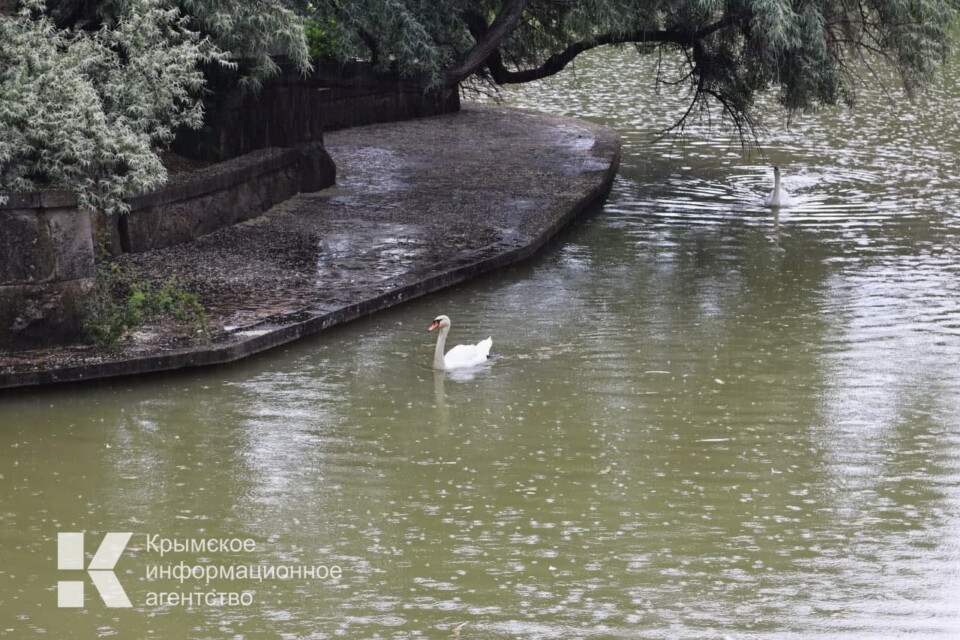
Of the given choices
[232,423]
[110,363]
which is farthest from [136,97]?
[232,423]

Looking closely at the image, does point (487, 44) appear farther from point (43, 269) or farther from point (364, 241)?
point (43, 269)

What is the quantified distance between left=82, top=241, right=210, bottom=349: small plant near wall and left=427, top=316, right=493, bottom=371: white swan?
6.17 ft

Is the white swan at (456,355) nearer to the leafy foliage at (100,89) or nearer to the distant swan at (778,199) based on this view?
the leafy foliage at (100,89)

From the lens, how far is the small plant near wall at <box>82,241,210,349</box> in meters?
10.6

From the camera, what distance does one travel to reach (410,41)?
1529 centimetres

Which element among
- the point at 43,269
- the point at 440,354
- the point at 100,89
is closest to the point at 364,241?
the point at 100,89

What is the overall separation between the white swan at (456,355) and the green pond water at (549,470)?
148 mm

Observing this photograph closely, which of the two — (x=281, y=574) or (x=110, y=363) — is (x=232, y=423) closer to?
(x=110, y=363)

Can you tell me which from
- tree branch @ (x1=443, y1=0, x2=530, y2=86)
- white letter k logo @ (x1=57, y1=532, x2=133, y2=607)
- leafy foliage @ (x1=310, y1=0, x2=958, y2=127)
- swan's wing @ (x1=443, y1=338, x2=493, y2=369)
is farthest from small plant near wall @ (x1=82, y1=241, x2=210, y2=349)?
tree branch @ (x1=443, y1=0, x2=530, y2=86)

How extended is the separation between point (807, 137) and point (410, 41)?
10.5 m

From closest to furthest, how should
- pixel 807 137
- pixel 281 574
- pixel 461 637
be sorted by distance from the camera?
pixel 461 637 → pixel 281 574 → pixel 807 137

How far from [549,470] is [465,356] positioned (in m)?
2.22

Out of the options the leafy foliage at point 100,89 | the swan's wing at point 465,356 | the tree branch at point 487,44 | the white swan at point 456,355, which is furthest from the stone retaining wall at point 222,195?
the swan's wing at point 465,356

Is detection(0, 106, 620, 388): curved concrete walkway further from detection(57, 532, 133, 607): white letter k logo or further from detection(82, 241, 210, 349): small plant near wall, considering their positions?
detection(57, 532, 133, 607): white letter k logo
